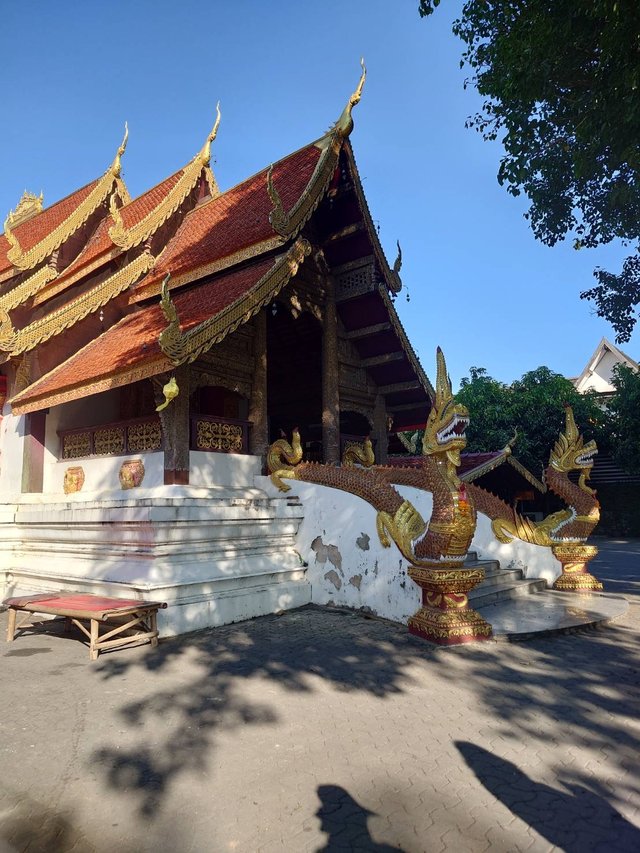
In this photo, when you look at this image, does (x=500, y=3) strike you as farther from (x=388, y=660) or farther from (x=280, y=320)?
(x=388, y=660)

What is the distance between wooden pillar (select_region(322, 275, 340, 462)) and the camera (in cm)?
867

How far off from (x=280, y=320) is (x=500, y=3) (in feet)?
19.1

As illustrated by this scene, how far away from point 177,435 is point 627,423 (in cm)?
1923

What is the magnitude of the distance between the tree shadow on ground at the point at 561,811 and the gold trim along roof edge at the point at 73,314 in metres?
7.47

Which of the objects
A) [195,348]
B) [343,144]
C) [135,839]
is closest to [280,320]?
[343,144]

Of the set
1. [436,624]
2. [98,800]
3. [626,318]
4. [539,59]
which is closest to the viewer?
[98,800]

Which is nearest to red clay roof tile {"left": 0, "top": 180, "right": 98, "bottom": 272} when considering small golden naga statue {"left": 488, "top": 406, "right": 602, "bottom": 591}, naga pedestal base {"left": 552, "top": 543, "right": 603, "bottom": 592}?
small golden naga statue {"left": 488, "top": 406, "right": 602, "bottom": 591}

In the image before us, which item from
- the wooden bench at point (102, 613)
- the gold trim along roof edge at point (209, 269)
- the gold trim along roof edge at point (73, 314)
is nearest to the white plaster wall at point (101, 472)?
the wooden bench at point (102, 613)

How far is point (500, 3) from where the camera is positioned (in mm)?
8117

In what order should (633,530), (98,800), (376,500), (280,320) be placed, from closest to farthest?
1. (98,800)
2. (376,500)
3. (280,320)
4. (633,530)

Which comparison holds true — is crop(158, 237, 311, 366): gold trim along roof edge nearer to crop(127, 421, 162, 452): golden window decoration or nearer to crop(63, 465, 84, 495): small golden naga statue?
crop(127, 421, 162, 452): golden window decoration

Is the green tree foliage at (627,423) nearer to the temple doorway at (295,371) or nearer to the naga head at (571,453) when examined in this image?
the naga head at (571,453)

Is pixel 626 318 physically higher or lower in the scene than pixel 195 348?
higher

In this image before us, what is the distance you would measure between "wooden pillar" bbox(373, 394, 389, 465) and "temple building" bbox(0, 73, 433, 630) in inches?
1.5
